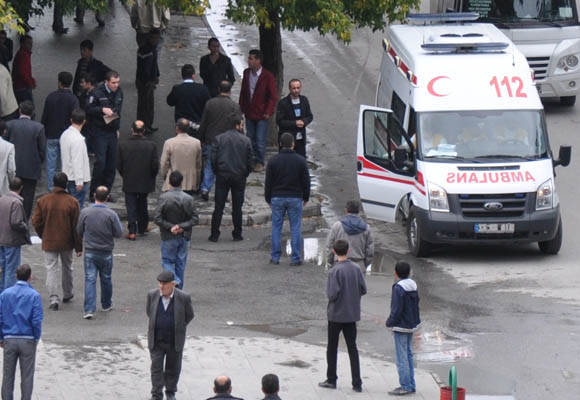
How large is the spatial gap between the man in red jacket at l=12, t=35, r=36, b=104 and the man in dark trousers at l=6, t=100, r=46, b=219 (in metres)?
4.18

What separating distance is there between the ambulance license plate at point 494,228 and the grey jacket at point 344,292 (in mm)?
5014

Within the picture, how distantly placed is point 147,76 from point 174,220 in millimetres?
7845

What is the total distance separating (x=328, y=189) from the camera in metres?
21.0

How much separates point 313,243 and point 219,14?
1502 cm

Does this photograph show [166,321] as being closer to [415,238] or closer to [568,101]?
[415,238]

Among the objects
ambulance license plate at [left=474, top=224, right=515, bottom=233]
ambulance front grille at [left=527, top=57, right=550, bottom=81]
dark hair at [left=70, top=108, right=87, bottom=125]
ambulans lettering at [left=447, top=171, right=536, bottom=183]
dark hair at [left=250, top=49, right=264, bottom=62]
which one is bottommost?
ambulance license plate at [left=474, top=224, right=515, bottom=233]

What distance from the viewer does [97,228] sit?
14.0 metres

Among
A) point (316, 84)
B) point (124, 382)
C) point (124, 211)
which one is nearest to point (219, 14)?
point (316, 84)

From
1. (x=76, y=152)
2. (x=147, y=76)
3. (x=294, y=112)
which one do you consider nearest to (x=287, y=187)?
(x=76, y=152)

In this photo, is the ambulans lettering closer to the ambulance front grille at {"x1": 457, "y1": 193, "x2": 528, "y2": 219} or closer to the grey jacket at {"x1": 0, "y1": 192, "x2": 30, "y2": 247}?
the ambulance front grille at {"x1": 457, "y1": 193, "x2": 528, "y2": 219}

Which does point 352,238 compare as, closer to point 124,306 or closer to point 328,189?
point 124,306

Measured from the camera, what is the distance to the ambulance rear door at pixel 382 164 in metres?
17.9

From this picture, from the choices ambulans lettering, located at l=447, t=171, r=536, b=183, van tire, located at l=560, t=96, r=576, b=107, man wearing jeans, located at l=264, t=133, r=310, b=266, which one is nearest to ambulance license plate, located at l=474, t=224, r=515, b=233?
ambulans lettering, located at l=447, t=171, r=536, b=183

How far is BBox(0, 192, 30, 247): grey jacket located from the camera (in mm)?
14211
